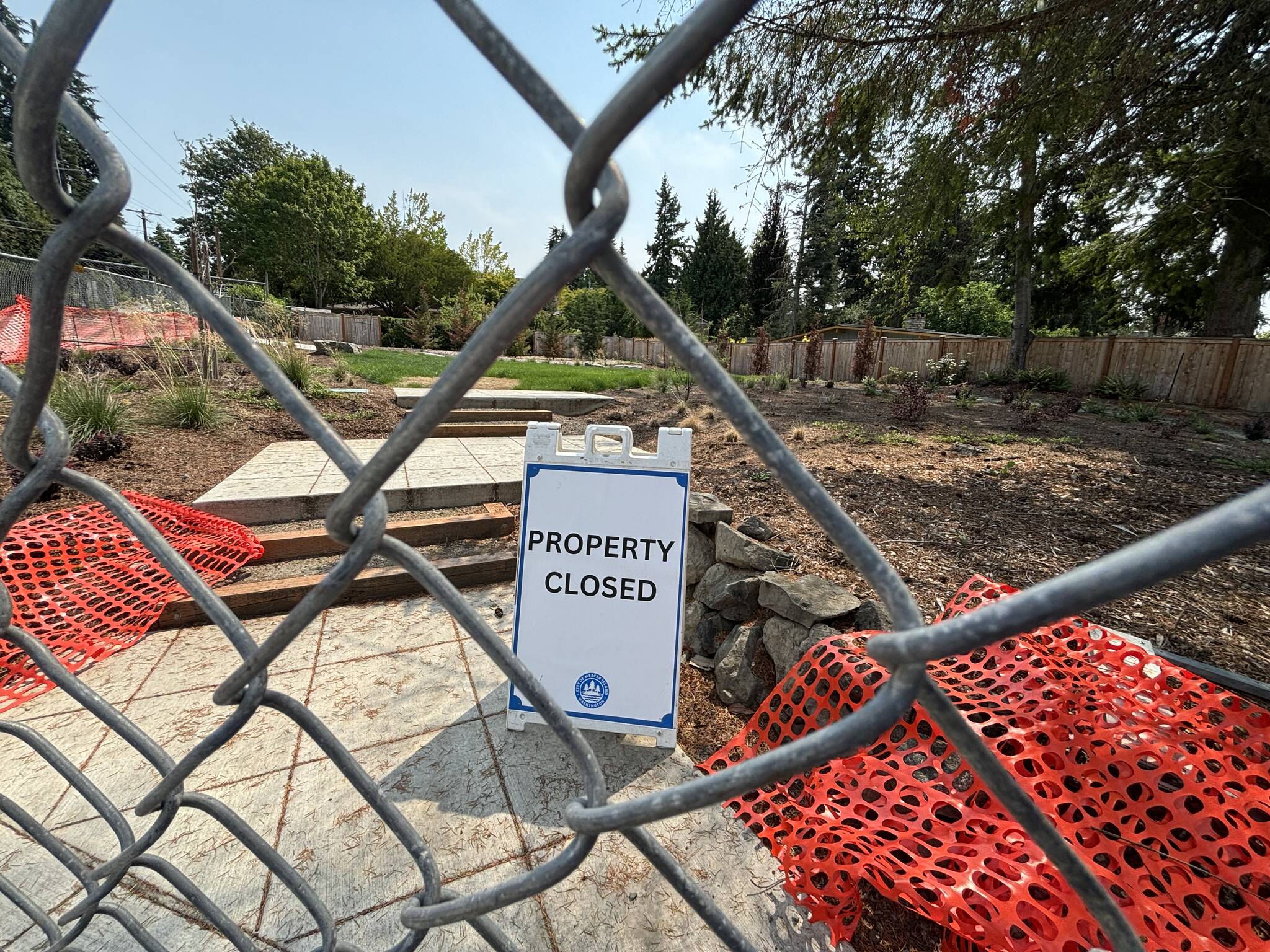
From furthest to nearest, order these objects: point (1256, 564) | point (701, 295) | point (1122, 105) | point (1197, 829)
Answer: point (701, 295) → point (1122, 105) → point (1256, 564) → point (1197, 829)

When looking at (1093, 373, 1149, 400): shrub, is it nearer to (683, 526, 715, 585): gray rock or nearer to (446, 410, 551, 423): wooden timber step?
(446, 410, 551, 423): wooden timber step

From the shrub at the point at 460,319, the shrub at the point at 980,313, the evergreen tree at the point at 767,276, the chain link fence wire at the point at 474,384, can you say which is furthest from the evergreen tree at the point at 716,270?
the chain link fence wire at the point at 474,384

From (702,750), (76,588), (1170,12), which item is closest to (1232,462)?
(1170,12)

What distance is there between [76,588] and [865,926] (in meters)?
2.93

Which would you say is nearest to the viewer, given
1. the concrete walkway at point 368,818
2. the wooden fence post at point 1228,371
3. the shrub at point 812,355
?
the concrete walkway at point 368,818

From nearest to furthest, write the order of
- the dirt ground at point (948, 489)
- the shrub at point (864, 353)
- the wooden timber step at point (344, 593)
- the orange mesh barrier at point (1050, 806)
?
1. the orange mesh barrier at point (1050, 806)
2. the dirt ground at point (948, 489)
3. the wooden timber step at point (344, 593)
4. the shrub at point (864, 353)

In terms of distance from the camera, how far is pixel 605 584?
1809 mm

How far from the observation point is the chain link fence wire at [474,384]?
0.30 m

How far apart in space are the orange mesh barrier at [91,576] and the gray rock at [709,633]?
216cm

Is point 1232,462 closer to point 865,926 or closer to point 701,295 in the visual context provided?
point 865,926

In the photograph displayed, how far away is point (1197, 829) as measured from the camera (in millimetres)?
1179

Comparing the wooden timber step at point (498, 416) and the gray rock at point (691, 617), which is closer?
the gray rock at point (691, 617)

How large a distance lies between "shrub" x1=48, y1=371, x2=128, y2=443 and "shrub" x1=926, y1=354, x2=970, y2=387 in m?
14.7

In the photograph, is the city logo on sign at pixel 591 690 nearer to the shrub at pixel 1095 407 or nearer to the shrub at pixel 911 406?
the shrub at pixel 911 406
